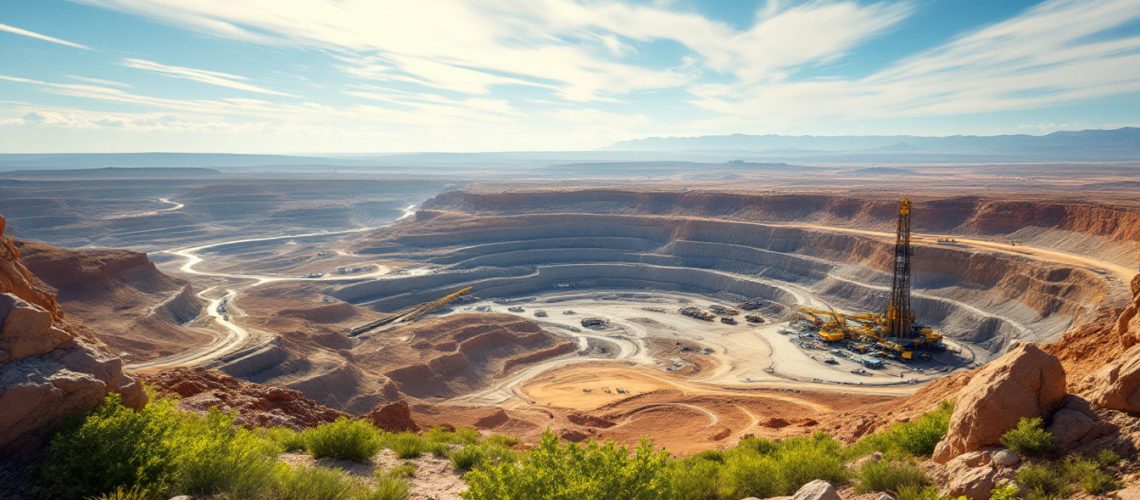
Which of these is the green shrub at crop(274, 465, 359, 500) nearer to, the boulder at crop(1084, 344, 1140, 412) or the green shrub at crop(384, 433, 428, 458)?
the green shrub at crop(384, 433, 428, 458)

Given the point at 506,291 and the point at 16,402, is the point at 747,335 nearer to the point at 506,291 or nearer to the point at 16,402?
the point at 506,291

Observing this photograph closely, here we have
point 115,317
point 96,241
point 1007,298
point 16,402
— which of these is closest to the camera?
point 16,402

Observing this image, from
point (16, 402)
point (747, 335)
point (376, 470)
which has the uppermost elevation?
point (16, 402)

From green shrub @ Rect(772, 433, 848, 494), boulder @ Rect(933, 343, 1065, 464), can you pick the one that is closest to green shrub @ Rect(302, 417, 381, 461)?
green shrub @ Rect(772, 433, 848, 494)

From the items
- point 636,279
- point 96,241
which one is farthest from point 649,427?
point 96,241

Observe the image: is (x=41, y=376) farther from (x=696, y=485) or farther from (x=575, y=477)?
(x=696, y=485)

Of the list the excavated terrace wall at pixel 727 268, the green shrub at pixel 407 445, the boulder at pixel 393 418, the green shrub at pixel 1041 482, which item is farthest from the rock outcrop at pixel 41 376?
the excavated terrace wall at pixel 727 268
